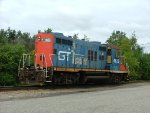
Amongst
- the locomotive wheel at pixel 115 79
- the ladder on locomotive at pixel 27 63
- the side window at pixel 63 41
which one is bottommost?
the locomotive wheel at pixel 115 79

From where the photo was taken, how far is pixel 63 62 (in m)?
23.8

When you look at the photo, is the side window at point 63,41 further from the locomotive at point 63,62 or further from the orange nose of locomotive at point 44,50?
the orange nose of locomotive at point 44,50

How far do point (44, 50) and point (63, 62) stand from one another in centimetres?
151

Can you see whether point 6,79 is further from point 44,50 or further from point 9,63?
point 44,50

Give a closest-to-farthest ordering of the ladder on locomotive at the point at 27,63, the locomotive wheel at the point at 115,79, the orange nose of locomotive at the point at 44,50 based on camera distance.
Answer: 1. the ladder on locomotive at the point at 27,63
2. the orange nose of locomotive at the point at 44,50
3. the locomotive wheel at the point at 115,79

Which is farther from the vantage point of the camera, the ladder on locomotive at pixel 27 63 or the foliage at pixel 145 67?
the foliage at pixel 145 67

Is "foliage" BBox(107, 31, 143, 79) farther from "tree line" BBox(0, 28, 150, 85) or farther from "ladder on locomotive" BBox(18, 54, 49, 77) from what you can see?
"ladder on locomotive" BBox(18, 54, 49, 77)

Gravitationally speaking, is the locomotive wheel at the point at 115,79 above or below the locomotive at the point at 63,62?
below

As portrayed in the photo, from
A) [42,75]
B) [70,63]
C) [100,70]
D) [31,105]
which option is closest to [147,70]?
[100,70]

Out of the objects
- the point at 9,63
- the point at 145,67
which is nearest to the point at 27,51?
the point at 9,63

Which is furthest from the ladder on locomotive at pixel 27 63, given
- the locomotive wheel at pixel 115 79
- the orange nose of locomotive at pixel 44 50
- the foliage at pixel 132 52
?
the foliage at pixel 132 52

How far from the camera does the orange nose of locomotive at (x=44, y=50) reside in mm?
23078

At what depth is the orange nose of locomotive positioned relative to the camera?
75.7ft

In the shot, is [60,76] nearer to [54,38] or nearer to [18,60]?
[54,38]
